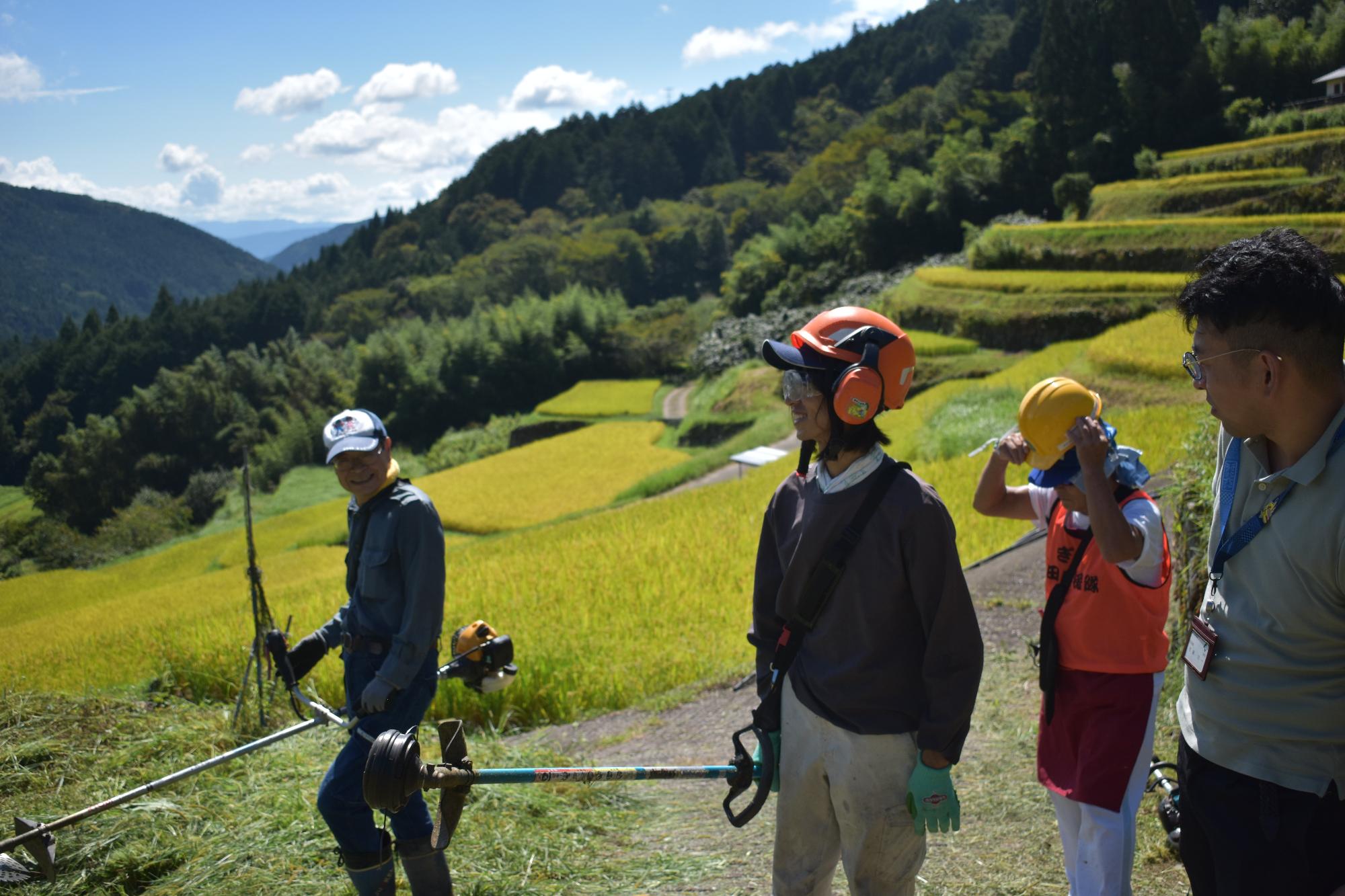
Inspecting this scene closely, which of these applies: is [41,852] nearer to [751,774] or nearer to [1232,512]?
[751,774]

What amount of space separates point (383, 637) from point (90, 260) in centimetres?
13787

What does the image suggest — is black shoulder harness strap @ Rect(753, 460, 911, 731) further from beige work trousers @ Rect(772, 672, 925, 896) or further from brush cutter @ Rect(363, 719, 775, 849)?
brush cutter @ Rect(363, 719, 775, 849)

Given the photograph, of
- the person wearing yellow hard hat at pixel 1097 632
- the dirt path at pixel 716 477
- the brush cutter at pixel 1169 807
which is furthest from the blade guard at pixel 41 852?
the dirt path at pixel 716 477

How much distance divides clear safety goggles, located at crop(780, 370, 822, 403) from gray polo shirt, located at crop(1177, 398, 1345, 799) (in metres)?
1.00

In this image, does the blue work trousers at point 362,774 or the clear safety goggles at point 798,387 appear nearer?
the clear safety goggles at point 798,387

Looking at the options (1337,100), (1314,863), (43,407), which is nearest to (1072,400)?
(1314,863)

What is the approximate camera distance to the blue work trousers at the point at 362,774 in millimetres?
3225

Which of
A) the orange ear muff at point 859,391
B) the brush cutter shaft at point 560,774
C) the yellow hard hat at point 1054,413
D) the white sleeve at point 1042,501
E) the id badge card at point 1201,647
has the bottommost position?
the brush cutter shaft at point 560,774

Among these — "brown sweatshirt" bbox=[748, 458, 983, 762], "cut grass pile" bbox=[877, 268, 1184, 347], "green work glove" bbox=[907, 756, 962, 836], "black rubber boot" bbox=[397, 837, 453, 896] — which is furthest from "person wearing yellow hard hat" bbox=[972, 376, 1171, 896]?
"cut grass pile" bbox=[877, 268, 1184, 347]

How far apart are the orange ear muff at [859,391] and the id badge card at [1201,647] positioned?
2.86 feet

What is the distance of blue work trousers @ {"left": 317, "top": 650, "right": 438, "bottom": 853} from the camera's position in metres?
3.22

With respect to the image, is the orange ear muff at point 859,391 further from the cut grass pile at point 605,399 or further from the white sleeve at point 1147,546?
the cut grass pile at point 605,399

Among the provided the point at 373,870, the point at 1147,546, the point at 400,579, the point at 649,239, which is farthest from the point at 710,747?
the point at 649,239

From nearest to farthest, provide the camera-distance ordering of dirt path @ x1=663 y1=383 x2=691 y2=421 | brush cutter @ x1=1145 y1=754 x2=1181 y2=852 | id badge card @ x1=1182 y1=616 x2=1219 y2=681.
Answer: id badge card @ x1=1182 y1=616 x2=1219 y2=681 → brush cutter @ x1=1145 y1=754 x2=1181 y2=852 → dirt path @ x1=663 y1=383 x2=691 y2=421
